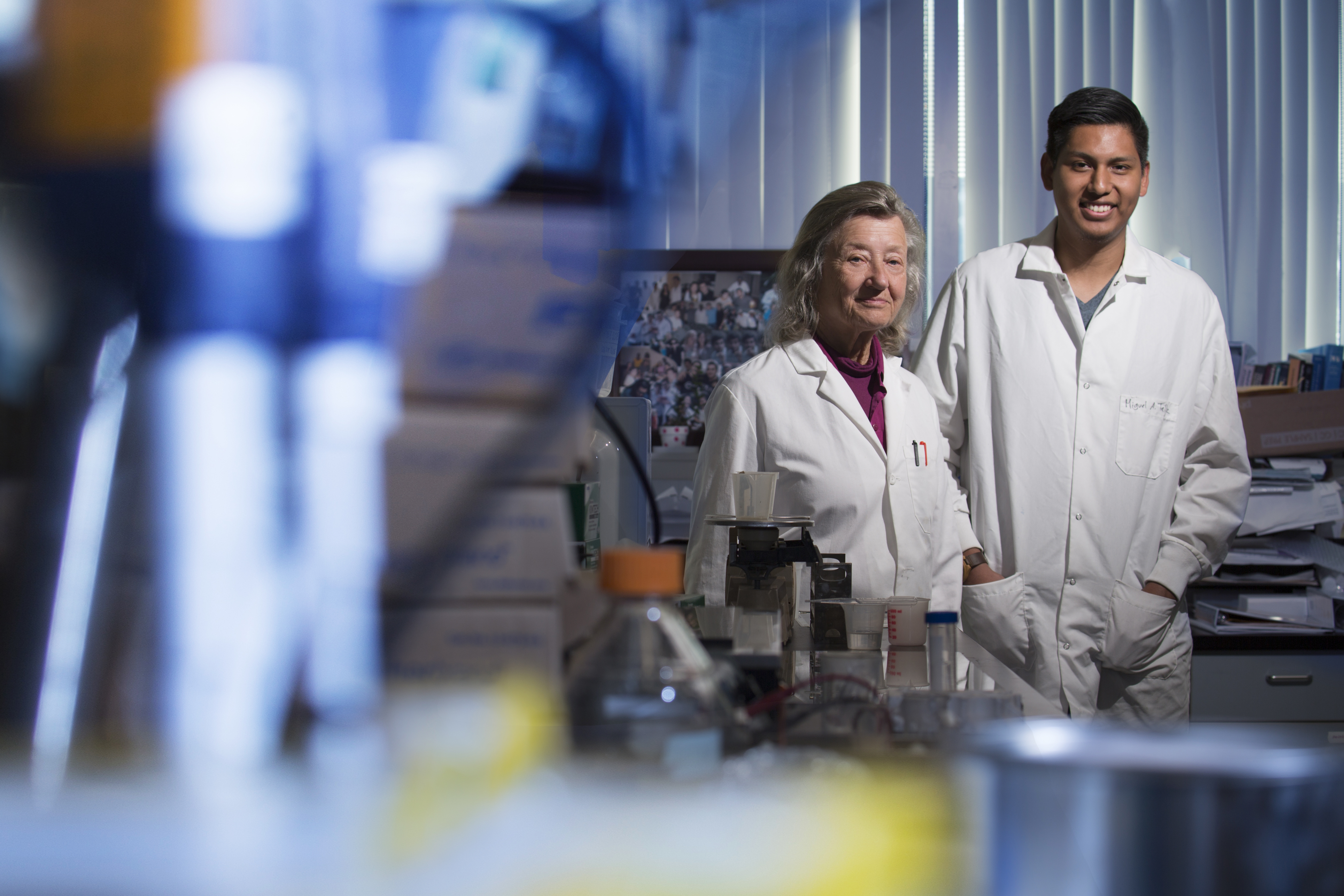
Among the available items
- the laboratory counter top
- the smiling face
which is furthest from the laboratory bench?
the smiling face

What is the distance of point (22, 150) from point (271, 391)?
209 mm

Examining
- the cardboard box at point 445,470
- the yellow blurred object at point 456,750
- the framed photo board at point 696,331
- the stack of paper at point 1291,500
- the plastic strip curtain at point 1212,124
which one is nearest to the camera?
the yellow blurred object at point 456,750

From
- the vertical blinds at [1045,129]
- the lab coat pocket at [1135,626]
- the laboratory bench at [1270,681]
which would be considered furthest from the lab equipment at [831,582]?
the vertical blinds at [1045,129]

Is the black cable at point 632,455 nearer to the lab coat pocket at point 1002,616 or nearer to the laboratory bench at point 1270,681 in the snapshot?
the lab coat pocket at point 1002,616

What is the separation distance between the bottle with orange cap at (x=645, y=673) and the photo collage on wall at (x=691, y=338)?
2680mm

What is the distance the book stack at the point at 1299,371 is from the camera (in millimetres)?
3041

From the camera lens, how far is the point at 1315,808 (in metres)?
0.38

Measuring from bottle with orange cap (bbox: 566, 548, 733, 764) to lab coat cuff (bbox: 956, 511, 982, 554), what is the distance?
1.49m

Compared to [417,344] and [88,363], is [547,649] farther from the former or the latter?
[88,363]

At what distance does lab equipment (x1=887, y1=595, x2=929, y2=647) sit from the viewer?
3.85 ft

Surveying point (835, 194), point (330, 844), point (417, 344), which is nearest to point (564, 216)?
point (417, 344)

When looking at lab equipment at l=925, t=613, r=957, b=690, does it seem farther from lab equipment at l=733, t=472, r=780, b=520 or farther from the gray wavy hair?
the gray wavy hair

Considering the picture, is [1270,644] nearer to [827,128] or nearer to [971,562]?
[971,562]

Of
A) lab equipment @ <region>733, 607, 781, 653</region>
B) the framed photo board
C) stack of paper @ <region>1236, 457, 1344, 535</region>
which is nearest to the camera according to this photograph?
lab equipment @ <region>733, 607, 781, 653</region>
